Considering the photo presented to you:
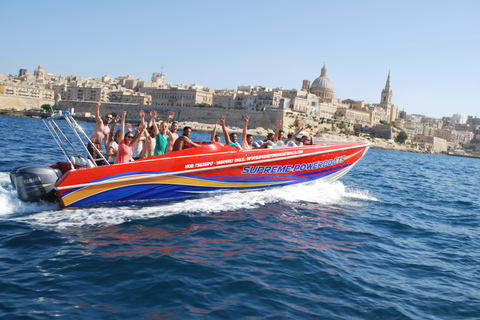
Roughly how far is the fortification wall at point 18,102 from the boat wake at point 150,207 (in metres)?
76.4

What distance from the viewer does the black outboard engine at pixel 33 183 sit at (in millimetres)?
6652

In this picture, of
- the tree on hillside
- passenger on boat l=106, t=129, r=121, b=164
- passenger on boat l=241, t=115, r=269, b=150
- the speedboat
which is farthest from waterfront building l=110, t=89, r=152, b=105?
passenger on boat l=106, t=129, r=121, b=164

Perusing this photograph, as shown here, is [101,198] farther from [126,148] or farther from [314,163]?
[314,163]

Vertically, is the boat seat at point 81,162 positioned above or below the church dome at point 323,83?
below

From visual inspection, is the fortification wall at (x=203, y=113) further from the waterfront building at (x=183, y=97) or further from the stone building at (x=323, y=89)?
the stone building at (x=323, y=89)

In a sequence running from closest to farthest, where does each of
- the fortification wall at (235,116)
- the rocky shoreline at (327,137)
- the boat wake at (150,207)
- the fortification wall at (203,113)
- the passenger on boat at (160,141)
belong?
the boat wake at (150,207), the passenger on boat at (160,141), the rocky shoreline at (327,137), the fortification wall at (235,116), the fortification wall at (203,113)

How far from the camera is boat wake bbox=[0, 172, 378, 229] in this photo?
20.7 feet

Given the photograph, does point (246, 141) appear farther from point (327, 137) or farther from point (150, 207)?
point (327, 137)

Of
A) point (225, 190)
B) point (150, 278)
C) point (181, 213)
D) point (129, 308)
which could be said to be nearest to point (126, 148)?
point (181, 213)

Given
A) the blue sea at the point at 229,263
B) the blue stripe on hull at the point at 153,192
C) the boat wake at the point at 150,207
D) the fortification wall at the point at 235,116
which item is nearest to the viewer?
the blue sea at the point at 229,263

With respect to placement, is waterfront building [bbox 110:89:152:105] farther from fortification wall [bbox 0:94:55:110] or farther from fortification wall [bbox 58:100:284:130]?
fortification wall [bbox 0:94:55:110]

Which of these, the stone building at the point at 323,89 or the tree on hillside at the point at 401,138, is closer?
the tree on hillside at the point at 401,138

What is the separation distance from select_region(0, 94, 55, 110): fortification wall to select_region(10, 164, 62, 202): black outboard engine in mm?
77892

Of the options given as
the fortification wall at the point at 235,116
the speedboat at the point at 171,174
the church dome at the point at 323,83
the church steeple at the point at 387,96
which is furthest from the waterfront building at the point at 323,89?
the speedboat at the point at 171,174
